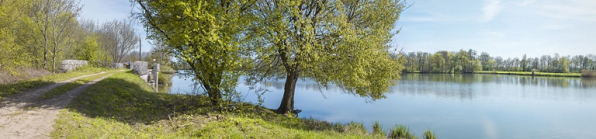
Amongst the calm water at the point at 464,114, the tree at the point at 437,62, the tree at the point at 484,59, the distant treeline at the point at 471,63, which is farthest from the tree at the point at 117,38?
the tree at the point at 484,59

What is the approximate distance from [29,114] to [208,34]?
466cm

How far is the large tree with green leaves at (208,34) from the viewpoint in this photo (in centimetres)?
904

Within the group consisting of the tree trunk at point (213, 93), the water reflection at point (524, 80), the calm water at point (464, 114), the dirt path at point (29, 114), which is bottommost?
the calm water at point (464, 114)

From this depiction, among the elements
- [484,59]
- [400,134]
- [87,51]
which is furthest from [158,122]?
[484,59]

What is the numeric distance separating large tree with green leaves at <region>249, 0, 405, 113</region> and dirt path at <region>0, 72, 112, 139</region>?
5828 millimetres

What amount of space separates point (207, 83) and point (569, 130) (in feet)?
57.0

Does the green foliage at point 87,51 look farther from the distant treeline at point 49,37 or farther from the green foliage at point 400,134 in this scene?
the green foliage at point 400,134

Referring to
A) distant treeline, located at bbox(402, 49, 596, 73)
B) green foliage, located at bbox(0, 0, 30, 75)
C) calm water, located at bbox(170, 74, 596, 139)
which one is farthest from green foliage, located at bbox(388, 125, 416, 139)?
distant treeline, located at bbox(402, 49, 596, 73)

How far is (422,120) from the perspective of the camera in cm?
1731

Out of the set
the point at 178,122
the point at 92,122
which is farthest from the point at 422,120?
the point at 92,122

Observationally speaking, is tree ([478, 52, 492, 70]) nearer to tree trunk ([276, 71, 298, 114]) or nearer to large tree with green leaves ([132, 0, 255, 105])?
tree trunk ([276, 71, 298, 114])

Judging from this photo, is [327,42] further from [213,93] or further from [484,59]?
[484,59]

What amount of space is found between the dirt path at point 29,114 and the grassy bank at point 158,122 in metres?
0.25

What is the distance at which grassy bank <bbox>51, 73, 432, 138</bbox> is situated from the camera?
723 cm
